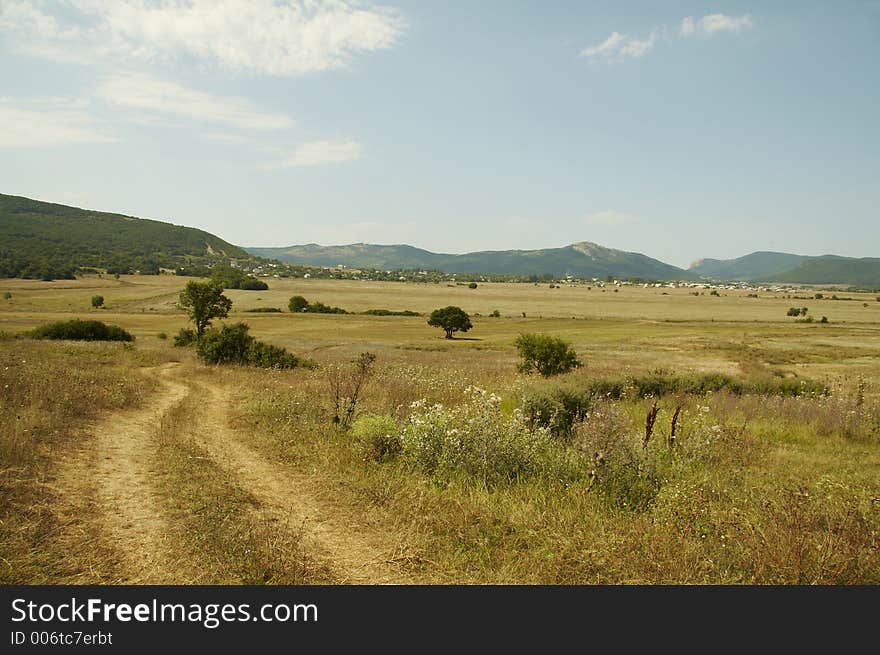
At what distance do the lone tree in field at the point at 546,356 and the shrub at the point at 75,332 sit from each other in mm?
30510

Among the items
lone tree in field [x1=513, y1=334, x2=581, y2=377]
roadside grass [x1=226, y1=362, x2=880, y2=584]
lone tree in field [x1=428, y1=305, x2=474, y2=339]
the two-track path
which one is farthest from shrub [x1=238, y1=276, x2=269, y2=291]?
roadside grass [x1=226, y1=362, x2=880, y2=584]

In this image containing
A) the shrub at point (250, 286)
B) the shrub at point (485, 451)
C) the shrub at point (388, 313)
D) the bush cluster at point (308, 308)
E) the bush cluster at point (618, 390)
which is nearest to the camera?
the shrub at point (485, 451)

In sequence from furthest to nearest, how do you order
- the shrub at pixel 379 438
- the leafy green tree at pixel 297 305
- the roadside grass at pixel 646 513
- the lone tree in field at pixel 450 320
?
the leafy green tree at pixel 297 305 < the lone tree in field at pixel 450 320 < the shrub at pixel 379 438 < the roadside grass at pixel 646 513

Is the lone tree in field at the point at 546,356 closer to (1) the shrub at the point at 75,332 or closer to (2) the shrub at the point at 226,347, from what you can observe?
(2) the shrub at the point at 226,347

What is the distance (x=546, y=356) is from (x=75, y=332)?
3298cm

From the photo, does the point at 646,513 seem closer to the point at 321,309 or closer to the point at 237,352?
the point at 237,352

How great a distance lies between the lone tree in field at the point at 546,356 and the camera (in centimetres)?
2961

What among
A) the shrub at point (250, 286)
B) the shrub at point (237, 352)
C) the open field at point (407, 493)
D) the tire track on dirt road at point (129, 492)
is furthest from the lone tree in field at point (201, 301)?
the shrub at point (250, 286)

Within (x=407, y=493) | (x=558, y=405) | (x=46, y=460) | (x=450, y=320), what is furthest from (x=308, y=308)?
(x=407, y=493)

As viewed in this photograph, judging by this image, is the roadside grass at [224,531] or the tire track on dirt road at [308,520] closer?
the roadside grass at [224,531]

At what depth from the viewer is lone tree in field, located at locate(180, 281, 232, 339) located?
43.3m

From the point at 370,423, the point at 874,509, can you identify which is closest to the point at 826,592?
the point at 874,509

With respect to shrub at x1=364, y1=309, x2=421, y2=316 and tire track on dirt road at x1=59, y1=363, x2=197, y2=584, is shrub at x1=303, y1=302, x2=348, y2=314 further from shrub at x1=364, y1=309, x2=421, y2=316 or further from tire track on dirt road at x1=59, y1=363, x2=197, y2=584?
tire track on dirt road at x1=59, y1=363, x2=197, y2=584

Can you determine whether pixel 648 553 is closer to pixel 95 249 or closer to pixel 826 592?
pixel 826 592
